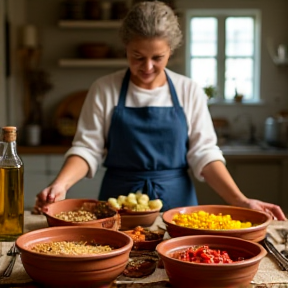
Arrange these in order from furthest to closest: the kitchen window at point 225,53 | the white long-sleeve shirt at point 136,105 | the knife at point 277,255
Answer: the kitchen window at point 225,53 → the white long-sleeve shirt at point 136,105 → the knife at point 277,255

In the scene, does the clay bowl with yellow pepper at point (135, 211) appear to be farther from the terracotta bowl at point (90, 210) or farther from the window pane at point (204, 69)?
the window pane at point (204, 69)

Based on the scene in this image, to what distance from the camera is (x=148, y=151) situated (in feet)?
7.00

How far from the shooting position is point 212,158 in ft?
6.72

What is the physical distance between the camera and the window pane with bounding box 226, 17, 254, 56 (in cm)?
494

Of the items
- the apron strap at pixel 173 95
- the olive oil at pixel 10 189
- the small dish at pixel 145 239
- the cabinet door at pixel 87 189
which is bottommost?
the cabinet door at pixel 87 189

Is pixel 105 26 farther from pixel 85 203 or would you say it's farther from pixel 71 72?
pixel 85 203

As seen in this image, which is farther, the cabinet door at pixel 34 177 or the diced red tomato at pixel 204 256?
the cabinet door at pixel 34 177

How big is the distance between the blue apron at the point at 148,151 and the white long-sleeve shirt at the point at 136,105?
2cm

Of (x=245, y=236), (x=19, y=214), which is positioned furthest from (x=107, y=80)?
(x=245, y=236)

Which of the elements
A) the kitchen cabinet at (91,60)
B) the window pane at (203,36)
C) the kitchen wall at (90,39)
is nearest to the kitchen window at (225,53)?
the window pane at (203,36)

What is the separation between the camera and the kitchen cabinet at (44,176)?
4.25 m

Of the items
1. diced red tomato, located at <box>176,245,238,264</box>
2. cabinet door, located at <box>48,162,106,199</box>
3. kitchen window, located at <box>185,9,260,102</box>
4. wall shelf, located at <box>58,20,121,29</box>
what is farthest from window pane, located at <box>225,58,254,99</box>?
diced red tomato, located at <box>176,245,238,264</box>

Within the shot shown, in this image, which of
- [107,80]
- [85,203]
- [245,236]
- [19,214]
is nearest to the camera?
[245,236]

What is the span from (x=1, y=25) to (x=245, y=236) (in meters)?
3.23
